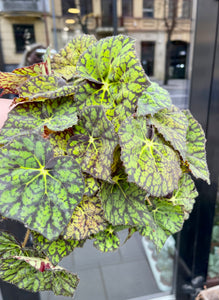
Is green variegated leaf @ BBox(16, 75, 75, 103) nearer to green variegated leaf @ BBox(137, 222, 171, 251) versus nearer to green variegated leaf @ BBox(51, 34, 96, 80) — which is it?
green variegated leaf @ BBox(51, 34, 96, 80)

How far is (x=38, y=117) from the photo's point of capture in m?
0.35

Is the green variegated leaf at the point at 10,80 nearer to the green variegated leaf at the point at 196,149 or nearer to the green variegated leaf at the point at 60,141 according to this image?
the green variegated leaf at the point at 60,141

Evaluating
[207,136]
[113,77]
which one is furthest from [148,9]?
[113,77]

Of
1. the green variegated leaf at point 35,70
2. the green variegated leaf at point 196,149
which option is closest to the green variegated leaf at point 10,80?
the green variegated leaf at point 35,70

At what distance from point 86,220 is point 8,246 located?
0.49 feet

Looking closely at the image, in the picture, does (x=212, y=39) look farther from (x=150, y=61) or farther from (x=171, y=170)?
(x=171, y=170)

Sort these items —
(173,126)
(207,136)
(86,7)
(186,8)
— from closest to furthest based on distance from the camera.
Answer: (173,126) → (207,136) → (186,8) → (86,7)

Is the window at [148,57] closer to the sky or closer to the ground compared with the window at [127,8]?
closer to the ground

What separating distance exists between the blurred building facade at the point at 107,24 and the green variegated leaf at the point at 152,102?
0.80 metres

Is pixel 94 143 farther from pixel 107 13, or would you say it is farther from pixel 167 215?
pixel 107 13

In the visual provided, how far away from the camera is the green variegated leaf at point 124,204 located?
0.34m

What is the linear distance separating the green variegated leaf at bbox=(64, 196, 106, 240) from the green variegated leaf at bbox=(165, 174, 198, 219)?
14 cm

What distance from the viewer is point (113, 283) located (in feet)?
4.20

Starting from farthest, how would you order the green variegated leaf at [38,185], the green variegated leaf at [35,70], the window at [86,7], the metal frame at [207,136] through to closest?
1. the window at [86,7]
2. the metal frame at [207,136]
3. the green variegated leaf at [35,70]
4. the green variegated leaf at [38,185]
